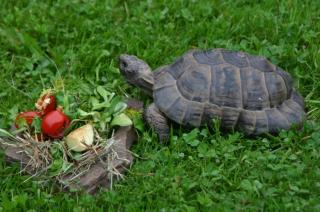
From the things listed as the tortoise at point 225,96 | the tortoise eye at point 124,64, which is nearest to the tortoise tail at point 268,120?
the tortoise at point 225,96

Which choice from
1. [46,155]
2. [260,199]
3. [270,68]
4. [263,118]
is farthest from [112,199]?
[270,68]

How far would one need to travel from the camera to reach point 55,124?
4.11 meters

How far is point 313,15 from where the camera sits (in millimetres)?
5629

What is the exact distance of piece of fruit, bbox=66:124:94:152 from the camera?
4.09 meters

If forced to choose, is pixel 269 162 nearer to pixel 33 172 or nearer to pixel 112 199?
pixel 112 199

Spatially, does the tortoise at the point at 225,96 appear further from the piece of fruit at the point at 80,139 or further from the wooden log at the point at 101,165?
the piece of fruit at the point at 80,139

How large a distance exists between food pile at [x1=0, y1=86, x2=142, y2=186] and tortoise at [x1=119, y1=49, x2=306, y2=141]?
0.26 metres

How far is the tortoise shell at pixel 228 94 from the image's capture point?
4305 mm

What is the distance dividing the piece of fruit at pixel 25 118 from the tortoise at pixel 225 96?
30.1 inches

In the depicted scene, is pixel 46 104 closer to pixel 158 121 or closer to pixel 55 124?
pixel 55 124

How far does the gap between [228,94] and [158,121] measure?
51 centimetres

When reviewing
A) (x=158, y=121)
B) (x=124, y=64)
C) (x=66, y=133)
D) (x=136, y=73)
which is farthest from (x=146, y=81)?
(x=66, y=133)

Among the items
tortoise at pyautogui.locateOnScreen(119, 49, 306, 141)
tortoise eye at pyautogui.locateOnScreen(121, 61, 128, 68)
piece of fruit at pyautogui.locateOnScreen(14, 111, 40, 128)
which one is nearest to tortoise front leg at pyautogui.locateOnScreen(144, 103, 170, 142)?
tortoise at pyautogui.locateOnScreen(119, 49, 306, 141)

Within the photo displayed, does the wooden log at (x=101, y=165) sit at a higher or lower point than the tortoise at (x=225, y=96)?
A: lower
